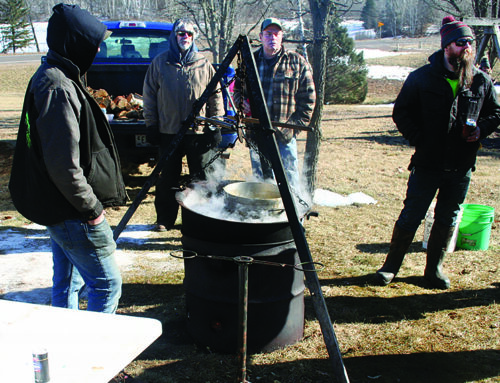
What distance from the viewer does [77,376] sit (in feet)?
4.91

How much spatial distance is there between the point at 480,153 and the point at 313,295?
8.01 meters

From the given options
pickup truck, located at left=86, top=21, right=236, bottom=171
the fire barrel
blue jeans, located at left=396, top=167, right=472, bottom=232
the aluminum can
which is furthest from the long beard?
pickup truck, located at left=86, top=21, right=236, bottom=171

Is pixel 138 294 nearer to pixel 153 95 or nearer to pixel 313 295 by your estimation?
pixel 313 295

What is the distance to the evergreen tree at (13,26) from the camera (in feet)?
127

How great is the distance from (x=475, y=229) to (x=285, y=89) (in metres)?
2.36

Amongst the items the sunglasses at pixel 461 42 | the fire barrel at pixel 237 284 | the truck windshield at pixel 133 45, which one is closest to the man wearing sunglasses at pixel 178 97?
the fire barrel at pixel 237 284

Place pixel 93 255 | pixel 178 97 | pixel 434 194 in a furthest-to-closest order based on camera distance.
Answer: pixel 178 97 < pixel 434 194 < pixel 93 255

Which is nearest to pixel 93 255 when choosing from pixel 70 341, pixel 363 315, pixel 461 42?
pixel 70 341

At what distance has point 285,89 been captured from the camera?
4.78 m

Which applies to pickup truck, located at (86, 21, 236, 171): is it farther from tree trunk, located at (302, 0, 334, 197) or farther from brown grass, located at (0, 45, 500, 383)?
tree trunk, located at (302, 0, 334, 197)

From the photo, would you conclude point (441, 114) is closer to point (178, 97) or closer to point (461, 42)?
point (461, 42)

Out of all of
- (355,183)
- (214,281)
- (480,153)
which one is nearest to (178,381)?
(214,281)

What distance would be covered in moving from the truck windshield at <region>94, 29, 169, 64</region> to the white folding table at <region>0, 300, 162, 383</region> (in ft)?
19.6

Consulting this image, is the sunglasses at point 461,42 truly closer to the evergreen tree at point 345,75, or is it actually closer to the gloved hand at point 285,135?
the gloved hand at point 285,135
